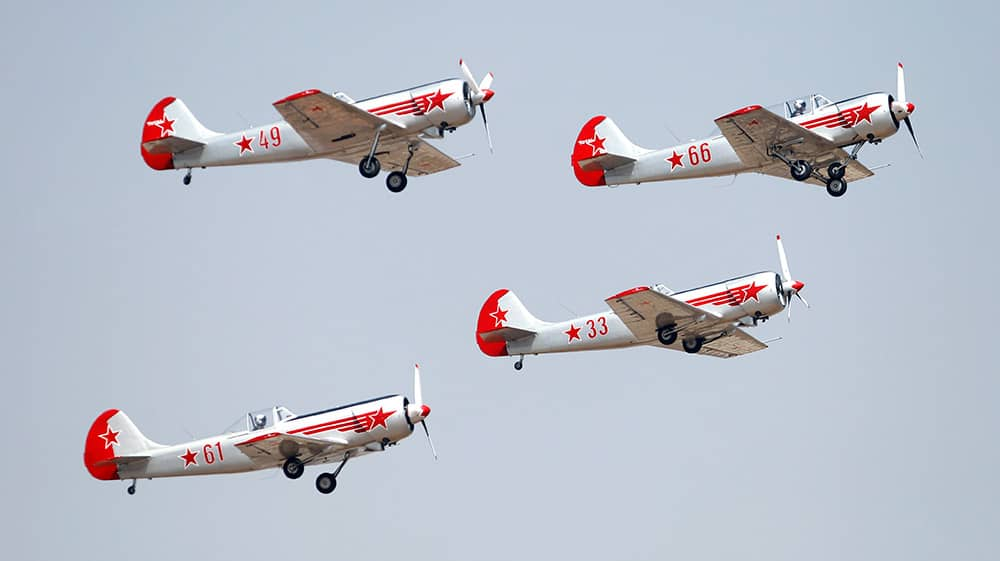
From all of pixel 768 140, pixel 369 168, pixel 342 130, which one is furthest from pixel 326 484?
pixel 768 140

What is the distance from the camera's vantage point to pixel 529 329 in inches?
1722

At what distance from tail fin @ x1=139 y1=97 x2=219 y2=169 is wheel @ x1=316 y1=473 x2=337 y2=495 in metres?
7.83

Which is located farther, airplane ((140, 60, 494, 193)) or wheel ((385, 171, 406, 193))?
wheel ((385, 171, 406, 193))

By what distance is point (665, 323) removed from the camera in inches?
1630

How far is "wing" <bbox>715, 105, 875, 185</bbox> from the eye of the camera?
40.0 m

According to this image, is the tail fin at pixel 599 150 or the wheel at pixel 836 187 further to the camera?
the tail fin at pixel 599 150

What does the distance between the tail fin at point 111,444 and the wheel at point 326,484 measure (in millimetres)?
3853

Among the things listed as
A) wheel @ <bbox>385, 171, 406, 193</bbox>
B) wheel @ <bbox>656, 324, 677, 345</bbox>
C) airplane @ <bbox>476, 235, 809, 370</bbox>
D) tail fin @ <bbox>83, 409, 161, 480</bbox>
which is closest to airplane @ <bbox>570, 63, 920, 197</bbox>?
airplane @ <bbox>476, 235, 809, 370</bbox>

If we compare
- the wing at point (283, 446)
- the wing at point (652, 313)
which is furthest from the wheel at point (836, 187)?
the wing at point (283, 446)

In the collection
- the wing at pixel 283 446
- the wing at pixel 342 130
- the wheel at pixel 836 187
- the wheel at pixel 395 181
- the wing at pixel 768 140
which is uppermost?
the wing at pixel 342 130

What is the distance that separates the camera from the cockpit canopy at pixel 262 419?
3925cm

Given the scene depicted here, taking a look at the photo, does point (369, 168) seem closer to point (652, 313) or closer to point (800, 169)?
point (652, 313)

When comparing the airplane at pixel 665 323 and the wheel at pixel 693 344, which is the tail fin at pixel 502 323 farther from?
the wheel at pixel 693 344

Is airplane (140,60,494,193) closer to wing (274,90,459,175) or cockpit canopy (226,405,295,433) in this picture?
→ wing (274,90,459,175)
